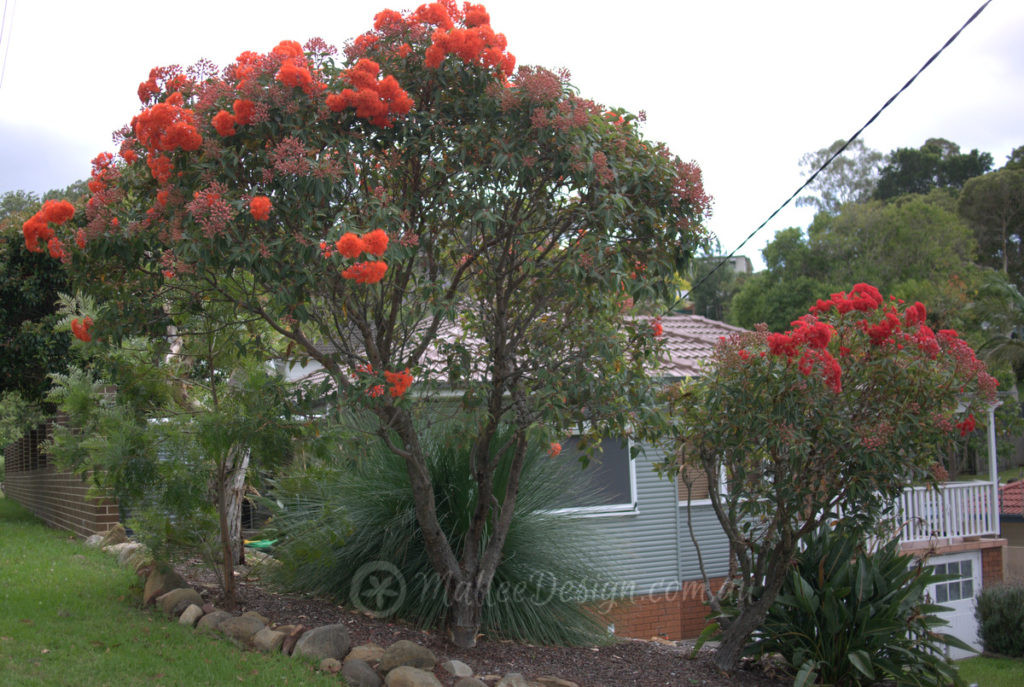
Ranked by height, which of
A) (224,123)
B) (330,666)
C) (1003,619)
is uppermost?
(224,123)

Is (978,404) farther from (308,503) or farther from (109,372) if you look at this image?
(109,372)

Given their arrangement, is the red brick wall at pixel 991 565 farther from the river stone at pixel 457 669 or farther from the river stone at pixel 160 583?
the river stone at pixel 160 583

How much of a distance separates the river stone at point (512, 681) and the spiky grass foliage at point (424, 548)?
979 millimetres

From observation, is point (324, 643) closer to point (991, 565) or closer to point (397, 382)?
point (397, 382)

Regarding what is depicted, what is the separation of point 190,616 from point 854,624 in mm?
4781

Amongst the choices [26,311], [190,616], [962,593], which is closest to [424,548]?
[190,616]

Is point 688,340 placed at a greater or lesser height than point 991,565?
greater

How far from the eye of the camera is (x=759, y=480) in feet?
20.1

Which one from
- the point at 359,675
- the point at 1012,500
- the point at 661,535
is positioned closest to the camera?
the point at 359,675

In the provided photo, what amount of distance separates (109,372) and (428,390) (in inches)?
93.9

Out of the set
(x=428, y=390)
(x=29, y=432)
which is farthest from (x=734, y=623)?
(x=29, y=432)

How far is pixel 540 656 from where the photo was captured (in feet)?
19.5

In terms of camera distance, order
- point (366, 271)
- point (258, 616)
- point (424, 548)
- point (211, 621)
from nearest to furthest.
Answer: point (366, 271) < point (211, 621) < point (258, 616) < point (424, 548)

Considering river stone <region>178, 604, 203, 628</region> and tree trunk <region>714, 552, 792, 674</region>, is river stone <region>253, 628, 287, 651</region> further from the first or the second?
tree trunk <region>714, 552, 792, 674</region>
